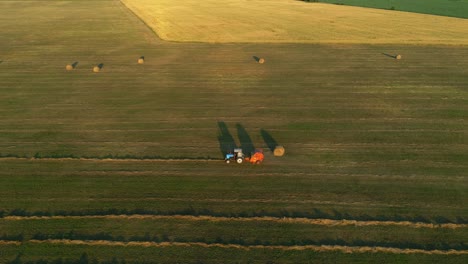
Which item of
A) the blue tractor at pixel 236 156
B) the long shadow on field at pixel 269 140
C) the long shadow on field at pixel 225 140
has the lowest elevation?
the long shadow on field at pixel 225 140

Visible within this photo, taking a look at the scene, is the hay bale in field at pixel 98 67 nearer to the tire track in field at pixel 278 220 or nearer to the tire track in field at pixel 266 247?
the tire track in field at pixel 278 220

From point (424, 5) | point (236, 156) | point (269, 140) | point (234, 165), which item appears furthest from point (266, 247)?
point (424, 5)

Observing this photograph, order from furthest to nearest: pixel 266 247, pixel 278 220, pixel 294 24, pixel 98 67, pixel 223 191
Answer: pixel 294 24, pixel 98 67, pixel 223 191, pixel 278 220, pixel 266 247

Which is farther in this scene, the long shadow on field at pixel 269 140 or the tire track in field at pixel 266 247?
the long shadow on field at pixel 269 140

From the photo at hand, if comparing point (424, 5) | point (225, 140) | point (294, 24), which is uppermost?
point (424, 5)

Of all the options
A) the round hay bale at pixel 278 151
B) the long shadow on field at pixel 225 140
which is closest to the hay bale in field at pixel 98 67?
the long shadow on field at pixel 225 140

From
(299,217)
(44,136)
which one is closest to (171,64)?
(44,136)

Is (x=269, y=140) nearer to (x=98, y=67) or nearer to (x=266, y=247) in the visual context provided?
(x=266, y=247)
